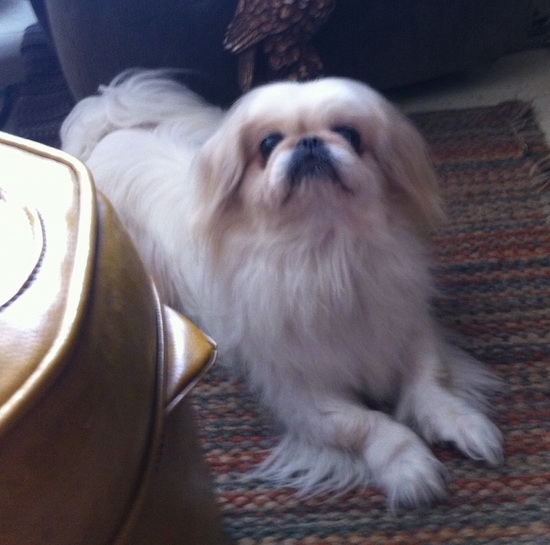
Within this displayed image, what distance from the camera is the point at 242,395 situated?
1.22 meters

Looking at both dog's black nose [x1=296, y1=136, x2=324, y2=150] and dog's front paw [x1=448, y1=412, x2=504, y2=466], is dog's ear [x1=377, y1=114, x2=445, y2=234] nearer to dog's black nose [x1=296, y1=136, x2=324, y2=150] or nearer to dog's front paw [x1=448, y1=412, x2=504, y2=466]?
dog's black nose [x1=296, y1=136, x2=324, y2=150]

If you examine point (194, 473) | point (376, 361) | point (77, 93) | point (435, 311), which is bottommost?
point (435, 311)

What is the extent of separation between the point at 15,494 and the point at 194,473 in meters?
0.28

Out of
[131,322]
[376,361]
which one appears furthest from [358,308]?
[131,322]

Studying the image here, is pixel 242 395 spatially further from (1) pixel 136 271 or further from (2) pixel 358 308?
(1) pixel 136 271

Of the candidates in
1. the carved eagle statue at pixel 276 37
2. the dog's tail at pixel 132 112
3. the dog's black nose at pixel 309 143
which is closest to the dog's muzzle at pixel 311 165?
the dog's black nose at pixel 309 143

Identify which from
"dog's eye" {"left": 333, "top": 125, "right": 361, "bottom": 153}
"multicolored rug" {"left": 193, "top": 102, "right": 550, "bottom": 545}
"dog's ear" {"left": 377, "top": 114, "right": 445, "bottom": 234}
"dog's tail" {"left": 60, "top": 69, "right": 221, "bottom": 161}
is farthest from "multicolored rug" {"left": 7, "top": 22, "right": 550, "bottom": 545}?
"dog's tail" {"left": 60, "top": 69, "right": 221, "bottom": 161}

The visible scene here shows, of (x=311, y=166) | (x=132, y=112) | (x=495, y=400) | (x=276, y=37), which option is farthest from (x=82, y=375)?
(x=276, y=37)

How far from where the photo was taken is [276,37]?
167 centimetres

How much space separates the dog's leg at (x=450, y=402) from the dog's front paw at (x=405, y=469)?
0.16 feet

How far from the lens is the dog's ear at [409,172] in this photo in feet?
3.41

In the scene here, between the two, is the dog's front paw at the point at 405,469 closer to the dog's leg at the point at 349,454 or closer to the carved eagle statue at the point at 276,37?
the dog's leg at the point at 349,454

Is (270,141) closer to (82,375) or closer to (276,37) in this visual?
(82,375)

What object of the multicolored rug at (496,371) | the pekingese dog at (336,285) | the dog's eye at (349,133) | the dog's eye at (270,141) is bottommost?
the multicolored rug at (496,371)
